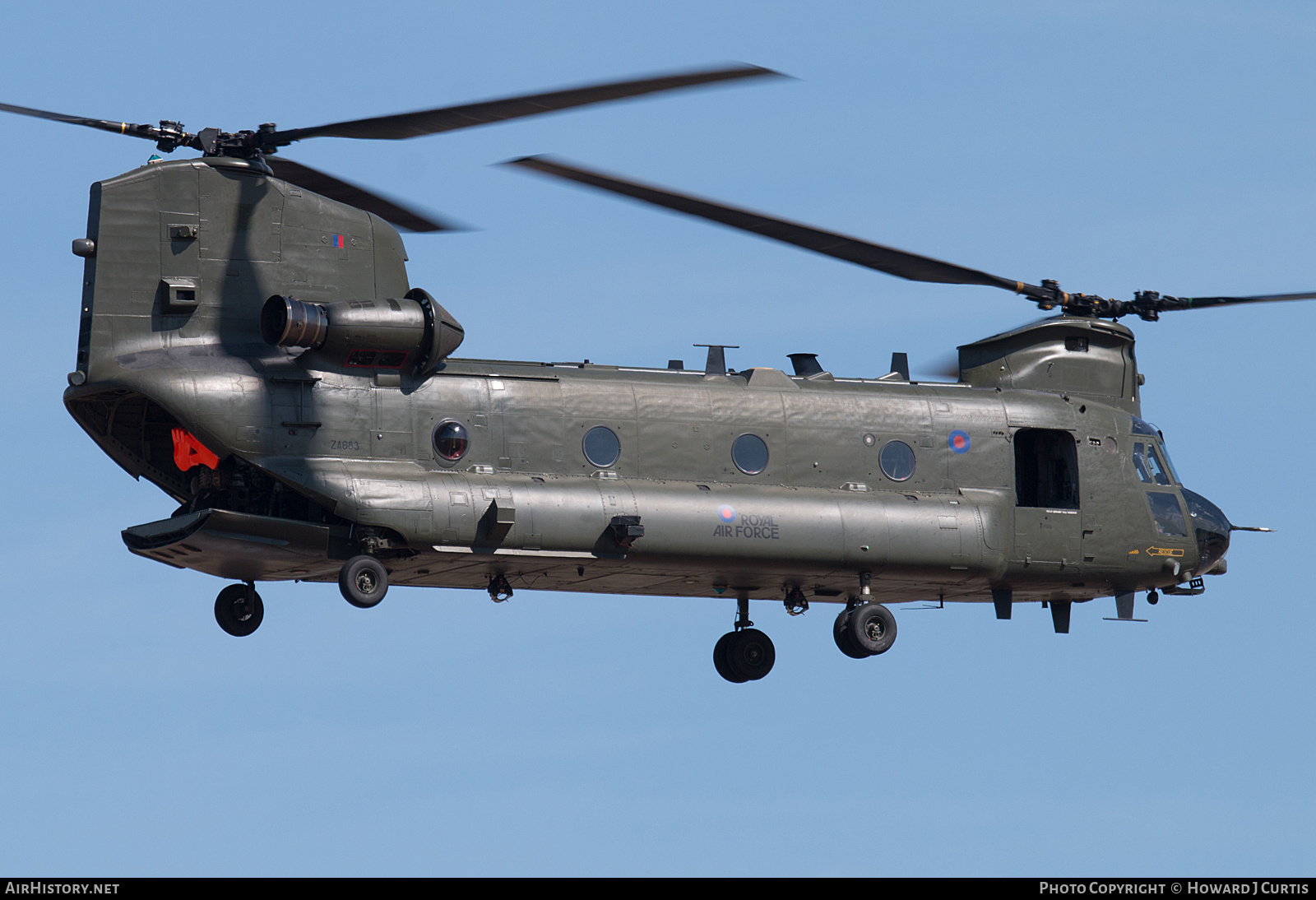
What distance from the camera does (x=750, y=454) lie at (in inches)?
1316

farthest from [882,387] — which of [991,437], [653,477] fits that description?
[653,477]

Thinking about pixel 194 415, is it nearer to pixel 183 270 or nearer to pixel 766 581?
pixel 183 270

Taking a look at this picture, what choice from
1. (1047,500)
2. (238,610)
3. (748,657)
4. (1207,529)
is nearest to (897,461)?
(1047,500)

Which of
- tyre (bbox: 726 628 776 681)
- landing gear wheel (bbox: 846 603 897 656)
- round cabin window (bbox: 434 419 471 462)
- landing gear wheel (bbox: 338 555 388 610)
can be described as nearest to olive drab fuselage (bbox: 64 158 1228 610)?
round cabin window (bbox: 434 419 471 462)

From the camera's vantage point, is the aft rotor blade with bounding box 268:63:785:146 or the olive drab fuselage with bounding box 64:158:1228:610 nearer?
the aft rotor blade with bounding box 268:63:785:146

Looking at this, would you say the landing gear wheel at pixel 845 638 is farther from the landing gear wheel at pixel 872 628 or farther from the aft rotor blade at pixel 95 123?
the aft rotor blade at pixel 95 123

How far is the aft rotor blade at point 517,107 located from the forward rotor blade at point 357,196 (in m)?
3.54

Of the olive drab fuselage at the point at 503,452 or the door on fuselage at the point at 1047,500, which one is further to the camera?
the door on fuselage at the point at 1047,500

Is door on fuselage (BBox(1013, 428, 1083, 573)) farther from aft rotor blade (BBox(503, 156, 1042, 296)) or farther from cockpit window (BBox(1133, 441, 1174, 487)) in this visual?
aft rotor blade (BBox(503, 156, 1042, 296))

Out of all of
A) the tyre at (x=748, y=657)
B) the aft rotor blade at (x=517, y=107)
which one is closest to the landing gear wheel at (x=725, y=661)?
the tyre at (x=748, y=657)

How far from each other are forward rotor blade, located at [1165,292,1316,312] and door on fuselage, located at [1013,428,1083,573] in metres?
3.47

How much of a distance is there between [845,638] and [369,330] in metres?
9.05

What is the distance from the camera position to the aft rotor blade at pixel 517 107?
26.4 metres

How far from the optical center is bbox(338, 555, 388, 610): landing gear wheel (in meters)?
30.0
